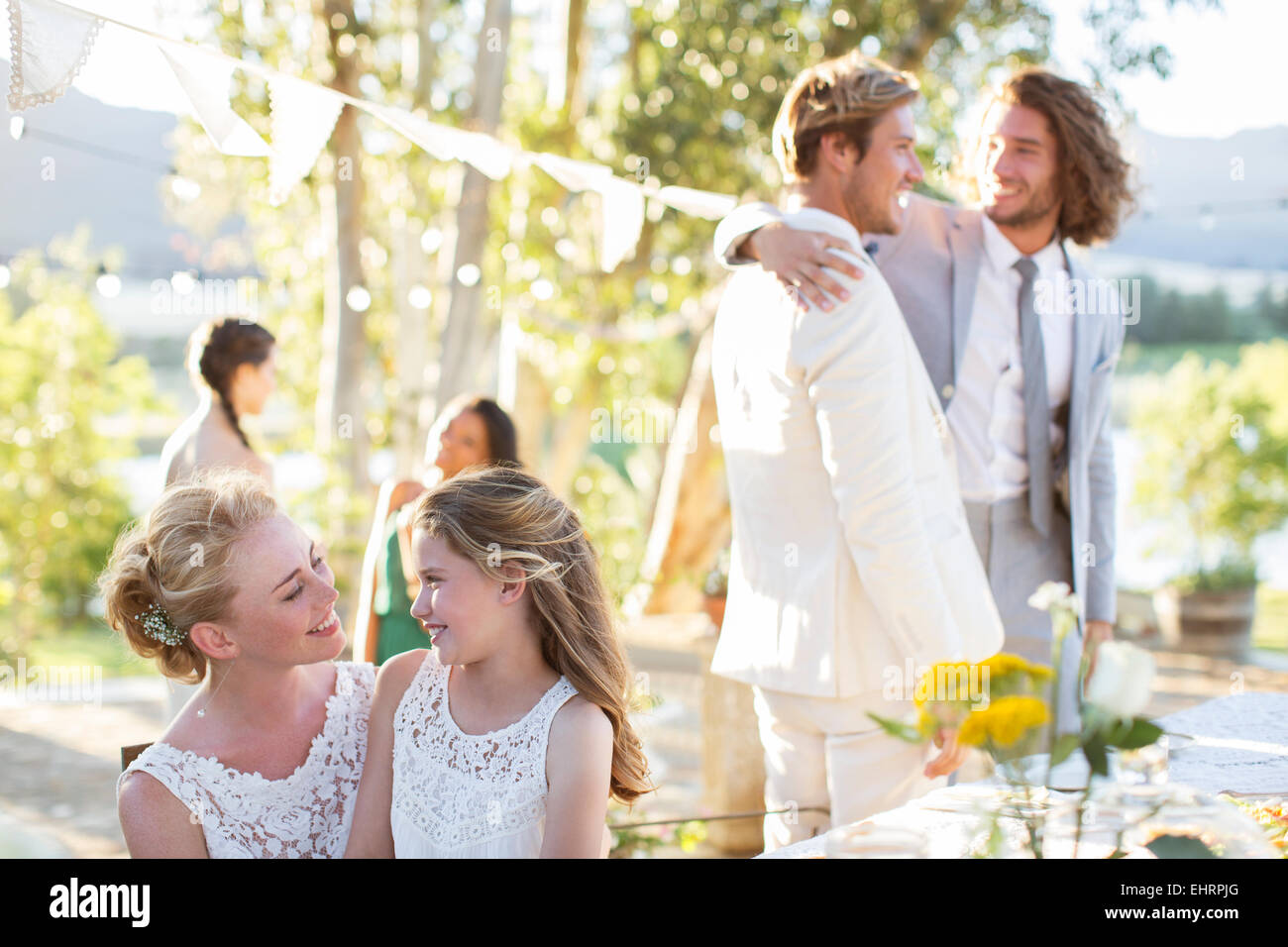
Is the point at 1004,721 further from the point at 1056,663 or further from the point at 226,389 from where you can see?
the point at 226,389

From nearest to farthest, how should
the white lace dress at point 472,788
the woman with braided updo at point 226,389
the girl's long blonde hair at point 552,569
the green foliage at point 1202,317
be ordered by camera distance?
the white lace dress at point 472,788
the girl's long blonde hair at point 552,569
the woman with braided updo at point 226,389
the green foliage at point 1202,317

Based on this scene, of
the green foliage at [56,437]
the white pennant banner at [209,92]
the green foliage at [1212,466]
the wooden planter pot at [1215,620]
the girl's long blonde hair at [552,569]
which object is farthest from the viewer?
the green foliage at [1212,466]

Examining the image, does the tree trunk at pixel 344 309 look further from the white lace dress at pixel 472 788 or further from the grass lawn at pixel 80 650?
the white lace dress at pixel 472 788

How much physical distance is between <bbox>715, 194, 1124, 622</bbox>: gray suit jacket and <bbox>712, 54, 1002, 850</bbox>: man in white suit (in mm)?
267

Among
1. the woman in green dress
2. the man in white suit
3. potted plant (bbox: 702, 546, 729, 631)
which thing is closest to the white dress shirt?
Result: the man in white suit

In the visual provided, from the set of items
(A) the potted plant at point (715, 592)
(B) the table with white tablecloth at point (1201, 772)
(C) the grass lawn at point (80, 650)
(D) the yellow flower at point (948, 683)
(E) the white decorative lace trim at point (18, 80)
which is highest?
(E) the white decorative lace trim at point (18, 80)

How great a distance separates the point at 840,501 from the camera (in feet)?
6.83

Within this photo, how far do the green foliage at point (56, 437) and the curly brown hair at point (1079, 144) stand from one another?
7.39m

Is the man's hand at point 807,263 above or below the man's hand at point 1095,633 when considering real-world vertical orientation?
above

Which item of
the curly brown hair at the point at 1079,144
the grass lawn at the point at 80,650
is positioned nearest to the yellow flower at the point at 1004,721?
the curly brown hair at the point at 1079,144

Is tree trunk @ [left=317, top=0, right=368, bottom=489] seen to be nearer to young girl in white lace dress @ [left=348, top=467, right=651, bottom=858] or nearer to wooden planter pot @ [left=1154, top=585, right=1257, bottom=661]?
young girl in white lace dress @ [left=348, top=467, right=651, bottom=858]

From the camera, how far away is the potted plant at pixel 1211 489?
894cm

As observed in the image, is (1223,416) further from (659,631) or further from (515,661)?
(515,661)

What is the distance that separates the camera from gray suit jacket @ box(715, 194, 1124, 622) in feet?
8.52
